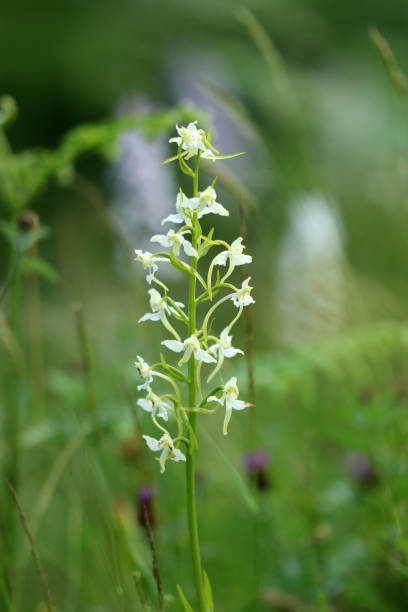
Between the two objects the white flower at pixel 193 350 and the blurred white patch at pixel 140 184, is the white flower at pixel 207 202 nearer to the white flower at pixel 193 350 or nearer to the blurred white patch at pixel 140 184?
the white flower at pixel 193 350

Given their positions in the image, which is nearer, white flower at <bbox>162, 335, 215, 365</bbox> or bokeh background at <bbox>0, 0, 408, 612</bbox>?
white flower at <bbox>162, 335, 215, 365</bbox>

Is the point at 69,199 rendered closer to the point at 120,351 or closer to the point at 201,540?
the point at 120,351

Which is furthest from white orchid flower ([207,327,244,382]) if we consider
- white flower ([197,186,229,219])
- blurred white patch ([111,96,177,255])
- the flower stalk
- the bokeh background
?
blurred white patch ([111,96,177,255])

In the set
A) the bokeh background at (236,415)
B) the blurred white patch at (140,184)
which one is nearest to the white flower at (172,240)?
the bokeh background at (236,415)

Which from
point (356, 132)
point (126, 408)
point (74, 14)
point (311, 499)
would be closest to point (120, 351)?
point (126, 408)

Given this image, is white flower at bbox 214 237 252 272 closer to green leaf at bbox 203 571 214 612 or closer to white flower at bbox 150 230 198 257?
white flower at bbox 150 230 198 257

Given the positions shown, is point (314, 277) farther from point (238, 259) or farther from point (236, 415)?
point (238, 259)
